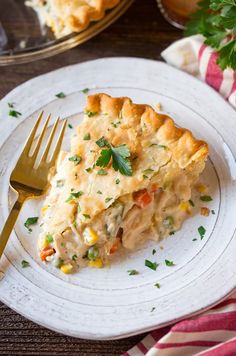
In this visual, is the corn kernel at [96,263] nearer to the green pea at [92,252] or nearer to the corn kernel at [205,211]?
the green pea at [92,252]

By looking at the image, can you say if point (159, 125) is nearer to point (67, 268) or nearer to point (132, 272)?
point (132, 272)

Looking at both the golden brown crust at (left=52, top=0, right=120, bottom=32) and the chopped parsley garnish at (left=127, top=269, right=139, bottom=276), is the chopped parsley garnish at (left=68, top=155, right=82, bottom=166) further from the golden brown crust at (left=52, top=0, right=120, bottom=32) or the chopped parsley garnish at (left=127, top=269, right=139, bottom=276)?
the golden brown crust at (left=52, top=0, right=120, bottom=32)

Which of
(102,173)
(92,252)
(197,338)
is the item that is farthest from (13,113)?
(197,338)

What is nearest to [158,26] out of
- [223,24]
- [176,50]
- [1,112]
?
[176,50]

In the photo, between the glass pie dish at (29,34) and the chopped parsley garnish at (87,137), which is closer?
the chopped parsley garnish at (87,137)

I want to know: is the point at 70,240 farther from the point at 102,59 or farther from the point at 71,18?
the point at 71,18

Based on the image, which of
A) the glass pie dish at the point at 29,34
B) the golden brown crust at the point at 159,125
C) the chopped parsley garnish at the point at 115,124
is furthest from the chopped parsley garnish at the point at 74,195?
the glass pie dish at the point at 29,34

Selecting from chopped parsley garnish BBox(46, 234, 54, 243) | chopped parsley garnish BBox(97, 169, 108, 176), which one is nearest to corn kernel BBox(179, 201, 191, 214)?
chopped parsley garnish BBox(97, 169, 108, 176)
